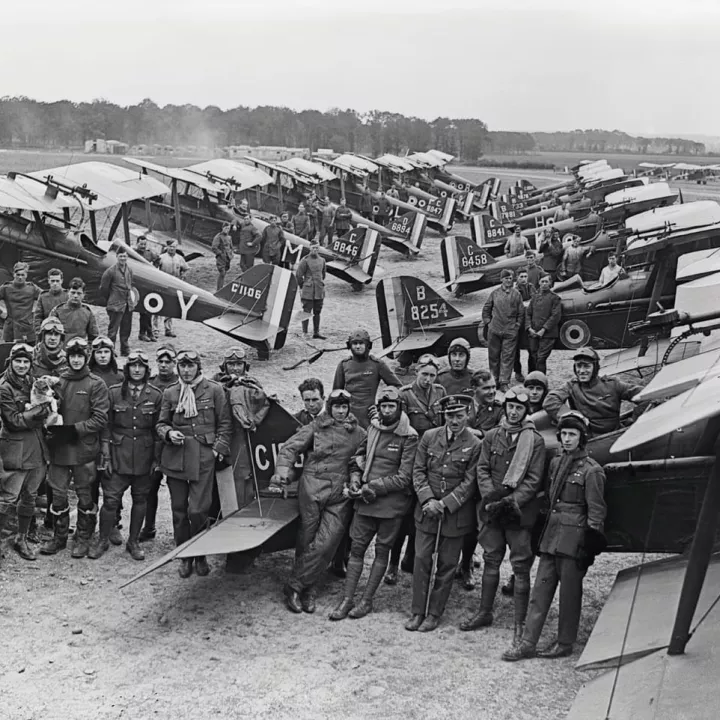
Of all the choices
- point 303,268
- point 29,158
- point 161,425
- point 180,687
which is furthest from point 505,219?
point 29,158

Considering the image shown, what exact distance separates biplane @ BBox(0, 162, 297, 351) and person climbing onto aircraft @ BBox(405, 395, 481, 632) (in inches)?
274

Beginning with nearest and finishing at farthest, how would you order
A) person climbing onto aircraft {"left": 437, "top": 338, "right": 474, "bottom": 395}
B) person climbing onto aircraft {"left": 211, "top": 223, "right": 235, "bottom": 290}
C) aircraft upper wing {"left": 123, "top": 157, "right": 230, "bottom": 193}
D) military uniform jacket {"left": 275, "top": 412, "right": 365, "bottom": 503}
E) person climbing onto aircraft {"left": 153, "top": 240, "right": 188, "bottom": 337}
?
military uniform jacket {"left": 275, "top": 412, "right": 365, "bottom": 503} < person climbing onto aircraft {"left": 437, "top": 338, "right": 474, "bottom": 395} < person climbing onto aircraft {"left": 153, "top": 240, "right": 188, "bottom": 337} < person climbing onto aircraft {"left": 211, "top": 223, "right": 235, "bottom": 290} < aircraft upper wing {"left": 123, "top": 157, "right": 230, "bottom": 193}

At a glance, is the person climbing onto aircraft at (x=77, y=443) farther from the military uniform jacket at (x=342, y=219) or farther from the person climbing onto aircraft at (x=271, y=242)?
the military uniform jacket at (x=342, y=219)

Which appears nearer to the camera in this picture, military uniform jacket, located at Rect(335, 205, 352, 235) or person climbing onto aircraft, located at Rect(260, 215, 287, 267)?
person climbing onto aircraft, located at Rect(260, 215, 287, 267)

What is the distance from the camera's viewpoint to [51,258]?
565 inches

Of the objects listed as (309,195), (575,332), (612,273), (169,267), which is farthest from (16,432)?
(309,195)

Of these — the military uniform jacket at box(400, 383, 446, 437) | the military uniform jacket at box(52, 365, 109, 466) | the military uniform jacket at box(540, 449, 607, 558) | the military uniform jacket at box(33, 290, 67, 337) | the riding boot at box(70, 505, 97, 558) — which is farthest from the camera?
the military uniform jacket at box(33, 290, 67, 337)

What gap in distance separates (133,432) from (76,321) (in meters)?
3.50

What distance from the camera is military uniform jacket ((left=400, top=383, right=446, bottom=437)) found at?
7738 mm

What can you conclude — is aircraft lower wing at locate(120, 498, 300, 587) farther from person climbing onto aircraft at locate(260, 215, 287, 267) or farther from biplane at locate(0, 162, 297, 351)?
person climbing onto aircraft at locate(260, 215, 287, 267)

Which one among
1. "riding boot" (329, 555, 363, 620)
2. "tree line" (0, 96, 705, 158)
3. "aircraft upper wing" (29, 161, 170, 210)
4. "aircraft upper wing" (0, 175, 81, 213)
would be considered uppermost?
"tree line" (0, 96, 705, 158)

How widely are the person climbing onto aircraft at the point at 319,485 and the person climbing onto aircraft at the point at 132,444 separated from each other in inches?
45.4

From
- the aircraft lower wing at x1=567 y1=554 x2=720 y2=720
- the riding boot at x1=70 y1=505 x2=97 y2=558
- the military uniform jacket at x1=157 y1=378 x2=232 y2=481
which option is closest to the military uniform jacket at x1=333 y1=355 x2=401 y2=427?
the military uniform jacket at x1=157 y1=378 x2=232 y2=481

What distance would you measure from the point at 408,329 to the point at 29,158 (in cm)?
4770
